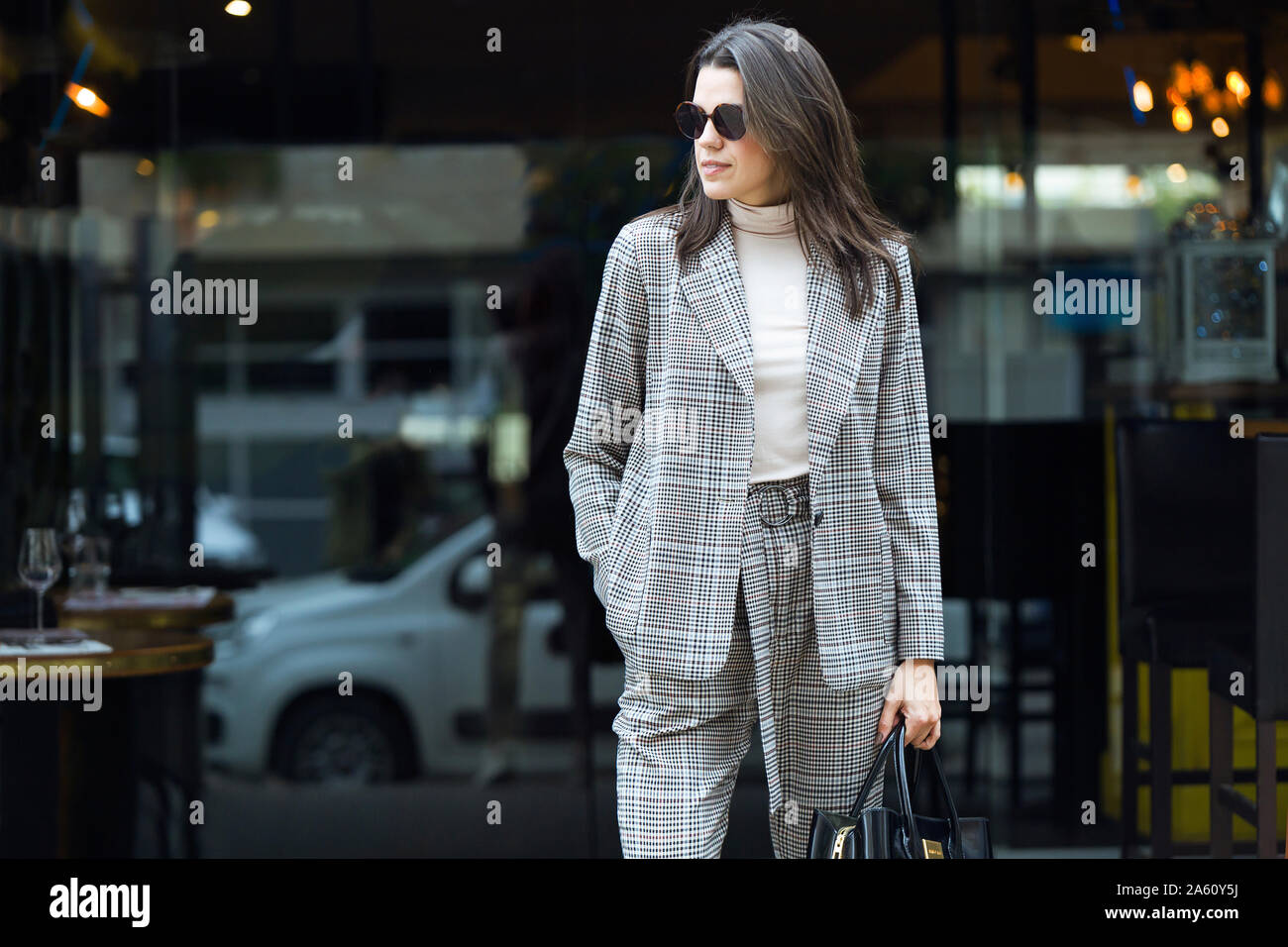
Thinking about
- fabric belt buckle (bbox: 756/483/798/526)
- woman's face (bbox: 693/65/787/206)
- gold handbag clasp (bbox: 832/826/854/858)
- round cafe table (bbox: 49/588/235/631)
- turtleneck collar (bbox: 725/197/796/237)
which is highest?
woman's face (bbox: 693/65/787/206)

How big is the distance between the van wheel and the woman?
1.72 m

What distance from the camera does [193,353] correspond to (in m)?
3.93

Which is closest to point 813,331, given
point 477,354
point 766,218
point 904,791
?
point 766,218

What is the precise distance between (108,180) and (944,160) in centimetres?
237

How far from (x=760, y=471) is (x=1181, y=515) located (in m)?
1.79

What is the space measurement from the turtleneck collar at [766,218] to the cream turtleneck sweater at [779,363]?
0.06 meters

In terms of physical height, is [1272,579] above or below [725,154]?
below

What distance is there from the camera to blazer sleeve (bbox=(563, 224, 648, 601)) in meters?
2.37

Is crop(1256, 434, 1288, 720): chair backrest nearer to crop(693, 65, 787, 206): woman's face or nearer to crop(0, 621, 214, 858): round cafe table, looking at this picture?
crop(693, 65, 787, 206): woman's face

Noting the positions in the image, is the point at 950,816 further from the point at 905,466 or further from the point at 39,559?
the point at 39,559

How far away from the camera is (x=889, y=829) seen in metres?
2.29

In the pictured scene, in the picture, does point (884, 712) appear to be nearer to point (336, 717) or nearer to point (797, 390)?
point (797, 390)

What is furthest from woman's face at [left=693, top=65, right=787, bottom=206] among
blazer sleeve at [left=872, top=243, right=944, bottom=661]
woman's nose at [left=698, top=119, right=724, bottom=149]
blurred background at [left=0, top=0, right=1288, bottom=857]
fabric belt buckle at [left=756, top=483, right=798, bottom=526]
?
blurred background at [left=0, top=0, right=1288, bottom=857]
